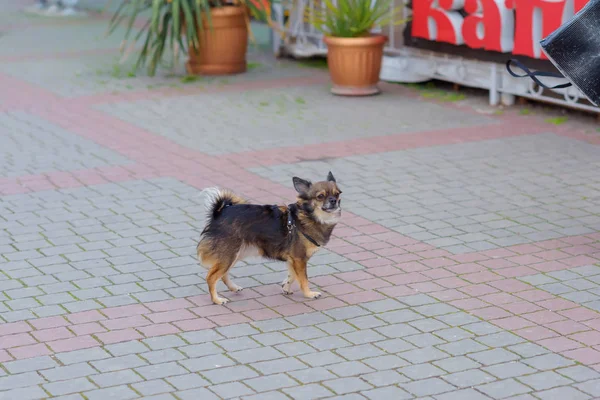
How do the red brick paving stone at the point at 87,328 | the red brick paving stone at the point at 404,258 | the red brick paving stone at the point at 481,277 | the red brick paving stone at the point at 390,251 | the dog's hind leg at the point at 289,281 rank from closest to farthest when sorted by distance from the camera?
the red brick paving stone at the point at 87,328 → the dog's hind leg at the point at 289,281 → the red brick paving stone at the point at 481,277 → the red brick paving stone at the point at 404,258 → the red brick paving stone at the point at 390,251

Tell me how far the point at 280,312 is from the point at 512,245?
203 centimetres

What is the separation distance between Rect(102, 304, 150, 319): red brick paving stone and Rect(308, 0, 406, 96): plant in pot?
6.98 metres

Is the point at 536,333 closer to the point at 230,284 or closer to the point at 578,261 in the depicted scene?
the point at 578,261

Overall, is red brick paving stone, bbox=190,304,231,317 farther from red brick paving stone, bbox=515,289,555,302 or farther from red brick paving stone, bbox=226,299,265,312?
red brick paving stone, bbox=515,289,555,302

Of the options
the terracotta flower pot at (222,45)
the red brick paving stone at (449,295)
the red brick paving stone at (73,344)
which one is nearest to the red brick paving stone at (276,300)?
the red brick paving stone at (449,295)

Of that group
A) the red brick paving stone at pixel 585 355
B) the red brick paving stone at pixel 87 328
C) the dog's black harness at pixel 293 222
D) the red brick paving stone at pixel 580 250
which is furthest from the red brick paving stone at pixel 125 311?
the red brick paving stone at pixel 580 250

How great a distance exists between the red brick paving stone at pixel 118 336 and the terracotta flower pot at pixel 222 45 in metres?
8.50

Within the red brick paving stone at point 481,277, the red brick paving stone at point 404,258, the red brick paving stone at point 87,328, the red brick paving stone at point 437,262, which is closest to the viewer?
the red brick paving stone at point 87,328

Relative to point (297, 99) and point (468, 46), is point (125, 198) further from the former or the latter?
point (468, 46)

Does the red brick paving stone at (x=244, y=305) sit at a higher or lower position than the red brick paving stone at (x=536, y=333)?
lower

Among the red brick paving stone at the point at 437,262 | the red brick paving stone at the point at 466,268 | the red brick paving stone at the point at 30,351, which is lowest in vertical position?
the red brick paving stone at the point at 30,351

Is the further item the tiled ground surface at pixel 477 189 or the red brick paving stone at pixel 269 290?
the tiled ground surface at pixel 477 189

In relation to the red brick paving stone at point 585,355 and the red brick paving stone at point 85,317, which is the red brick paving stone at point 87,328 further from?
the red brick paving stone at point 585,355

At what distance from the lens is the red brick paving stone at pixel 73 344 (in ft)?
17.8
